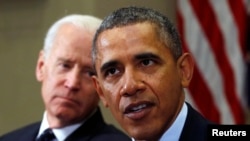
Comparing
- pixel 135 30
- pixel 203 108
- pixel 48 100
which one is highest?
pixel 135 30

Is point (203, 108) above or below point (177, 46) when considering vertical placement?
below

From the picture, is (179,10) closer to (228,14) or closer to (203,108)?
(228,14)

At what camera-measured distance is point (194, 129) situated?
1.14m

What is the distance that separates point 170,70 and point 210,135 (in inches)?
5.1

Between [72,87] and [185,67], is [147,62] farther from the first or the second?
[72,87]

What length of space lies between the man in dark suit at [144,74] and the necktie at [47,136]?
55 centimetres

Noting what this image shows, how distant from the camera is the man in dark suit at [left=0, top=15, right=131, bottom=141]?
5.26 feet

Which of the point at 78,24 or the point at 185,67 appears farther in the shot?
the point at 78,24

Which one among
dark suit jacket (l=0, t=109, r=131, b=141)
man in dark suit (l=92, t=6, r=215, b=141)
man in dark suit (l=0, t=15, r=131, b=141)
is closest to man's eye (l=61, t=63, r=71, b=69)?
man in dark suit (l=0, t=15, r=131, b=141)

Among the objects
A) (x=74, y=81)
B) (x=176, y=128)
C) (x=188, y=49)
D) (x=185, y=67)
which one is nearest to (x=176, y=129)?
(x=176, y=128)

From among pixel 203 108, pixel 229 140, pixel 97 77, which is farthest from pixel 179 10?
pixel 229 140

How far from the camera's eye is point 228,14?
220 cm

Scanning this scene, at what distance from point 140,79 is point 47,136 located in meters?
0.66

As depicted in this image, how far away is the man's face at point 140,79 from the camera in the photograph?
1.06 m
